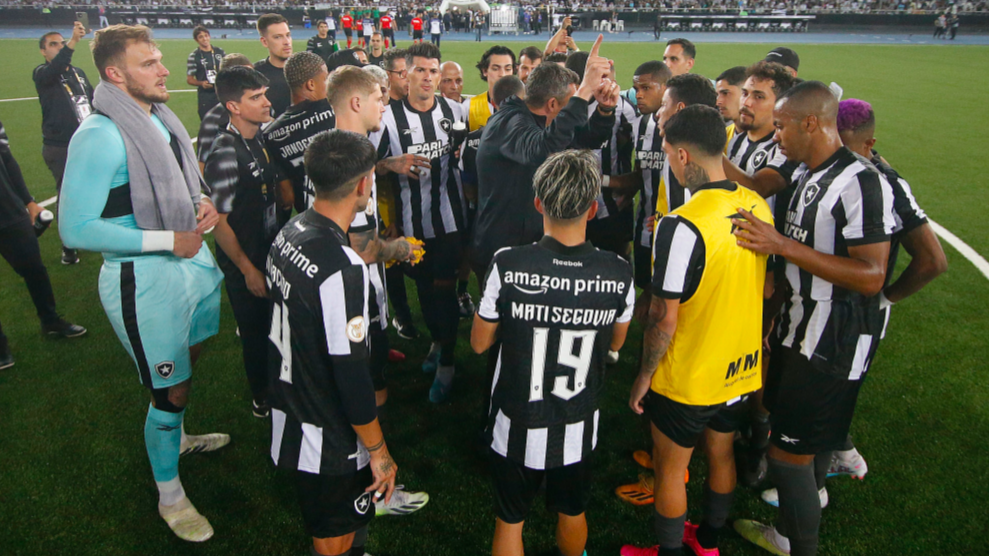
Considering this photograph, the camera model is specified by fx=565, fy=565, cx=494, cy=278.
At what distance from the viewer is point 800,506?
274 centimetres

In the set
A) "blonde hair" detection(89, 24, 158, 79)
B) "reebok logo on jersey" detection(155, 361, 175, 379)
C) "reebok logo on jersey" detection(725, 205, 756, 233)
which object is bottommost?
"reebok logo on jersey" detection(155, 361, 175, 379)

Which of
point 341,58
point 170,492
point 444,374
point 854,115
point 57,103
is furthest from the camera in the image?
point 57,103

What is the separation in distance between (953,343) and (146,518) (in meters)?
6.61

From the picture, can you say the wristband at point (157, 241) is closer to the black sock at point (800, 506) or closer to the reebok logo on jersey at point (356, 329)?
the reebok logo on jersey at point (356, 329)

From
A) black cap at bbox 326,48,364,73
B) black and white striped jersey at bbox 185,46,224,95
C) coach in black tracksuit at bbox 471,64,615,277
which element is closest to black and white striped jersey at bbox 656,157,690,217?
coach in black tracksuit at bbox 471,64,615,277

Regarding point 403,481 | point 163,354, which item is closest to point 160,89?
point 163,354

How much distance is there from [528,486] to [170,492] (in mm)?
2144

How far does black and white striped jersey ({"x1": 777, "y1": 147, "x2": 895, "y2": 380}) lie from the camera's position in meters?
2.53

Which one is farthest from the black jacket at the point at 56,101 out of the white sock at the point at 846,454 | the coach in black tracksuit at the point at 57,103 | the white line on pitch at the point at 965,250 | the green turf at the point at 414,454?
the white line on pitch at the point at 965,250

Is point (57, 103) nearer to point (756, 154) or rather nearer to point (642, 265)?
point (642, 265)

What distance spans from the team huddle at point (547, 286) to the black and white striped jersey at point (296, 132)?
424 mm

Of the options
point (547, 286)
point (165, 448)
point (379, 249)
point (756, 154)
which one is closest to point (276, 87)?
point (379, 249)

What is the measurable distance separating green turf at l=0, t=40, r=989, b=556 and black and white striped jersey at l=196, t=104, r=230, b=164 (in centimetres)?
196

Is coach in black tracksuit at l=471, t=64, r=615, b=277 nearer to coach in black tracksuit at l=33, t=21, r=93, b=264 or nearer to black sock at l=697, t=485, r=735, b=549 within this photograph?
black sock at l=697, t=485, r=735, b=549
